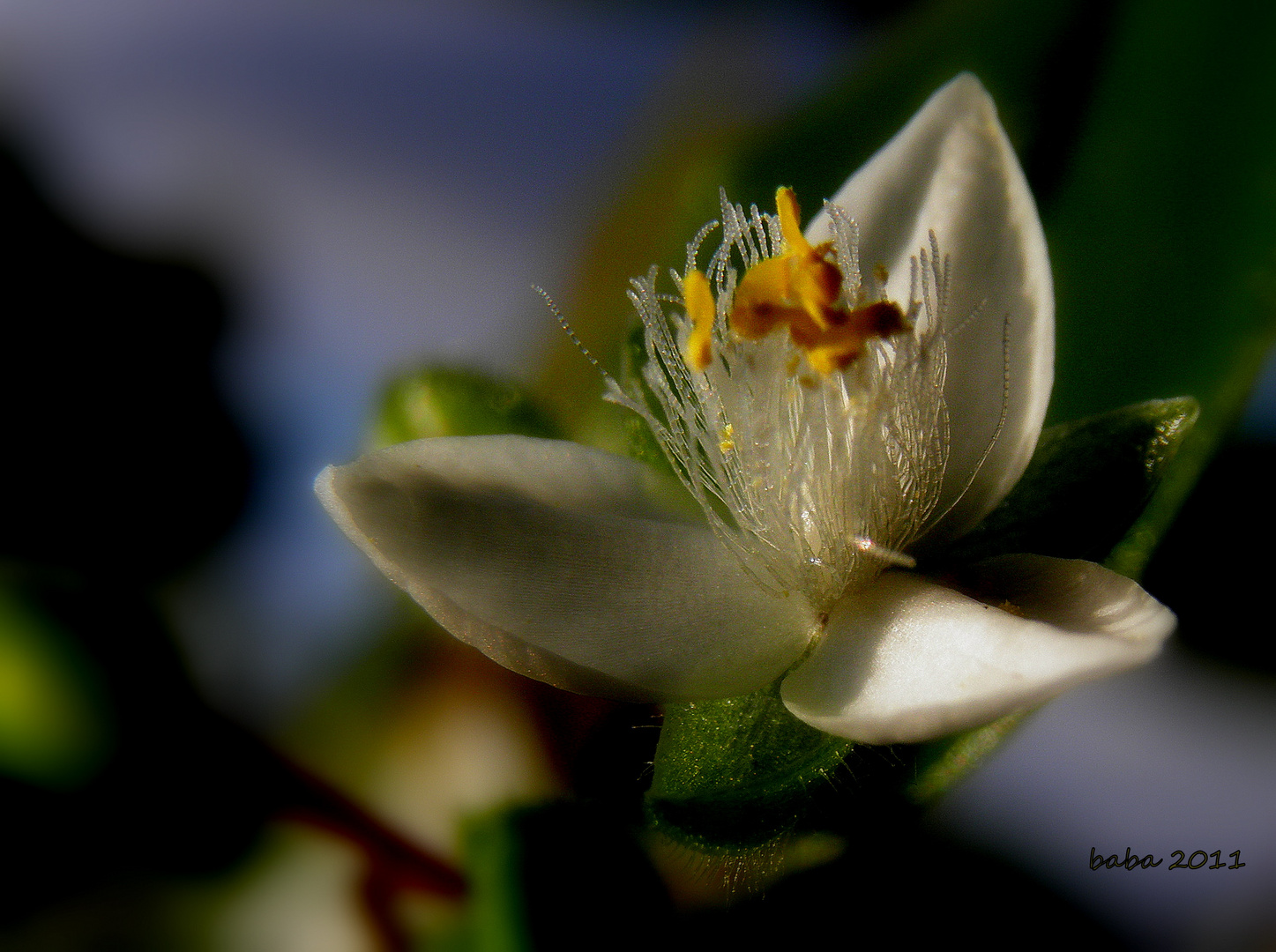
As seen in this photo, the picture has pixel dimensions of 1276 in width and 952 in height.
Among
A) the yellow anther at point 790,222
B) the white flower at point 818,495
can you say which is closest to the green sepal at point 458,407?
the white flower at point 818,495

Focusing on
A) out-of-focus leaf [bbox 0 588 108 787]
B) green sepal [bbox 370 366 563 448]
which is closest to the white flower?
green sepal [bbox 370 366 563 448]

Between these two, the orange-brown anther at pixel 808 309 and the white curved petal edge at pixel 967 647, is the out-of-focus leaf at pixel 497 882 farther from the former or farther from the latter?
the orange-brown anther at pixel 808 309

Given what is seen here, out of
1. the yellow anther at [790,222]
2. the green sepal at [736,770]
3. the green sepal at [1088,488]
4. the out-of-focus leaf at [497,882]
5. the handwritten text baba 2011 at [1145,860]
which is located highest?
the yellow anther at [790,222]

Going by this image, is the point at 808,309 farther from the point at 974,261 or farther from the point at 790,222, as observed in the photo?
the point at 974,261

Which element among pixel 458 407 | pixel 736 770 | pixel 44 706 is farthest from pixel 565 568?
pixel 44 706

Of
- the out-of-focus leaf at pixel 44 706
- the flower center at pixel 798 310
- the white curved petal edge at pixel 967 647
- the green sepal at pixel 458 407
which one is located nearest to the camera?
the white curved petal edge at pixel 967 647

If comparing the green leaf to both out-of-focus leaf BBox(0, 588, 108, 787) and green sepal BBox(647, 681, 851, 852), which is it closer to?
green sepal BBox(647, 681, 851, 852)
